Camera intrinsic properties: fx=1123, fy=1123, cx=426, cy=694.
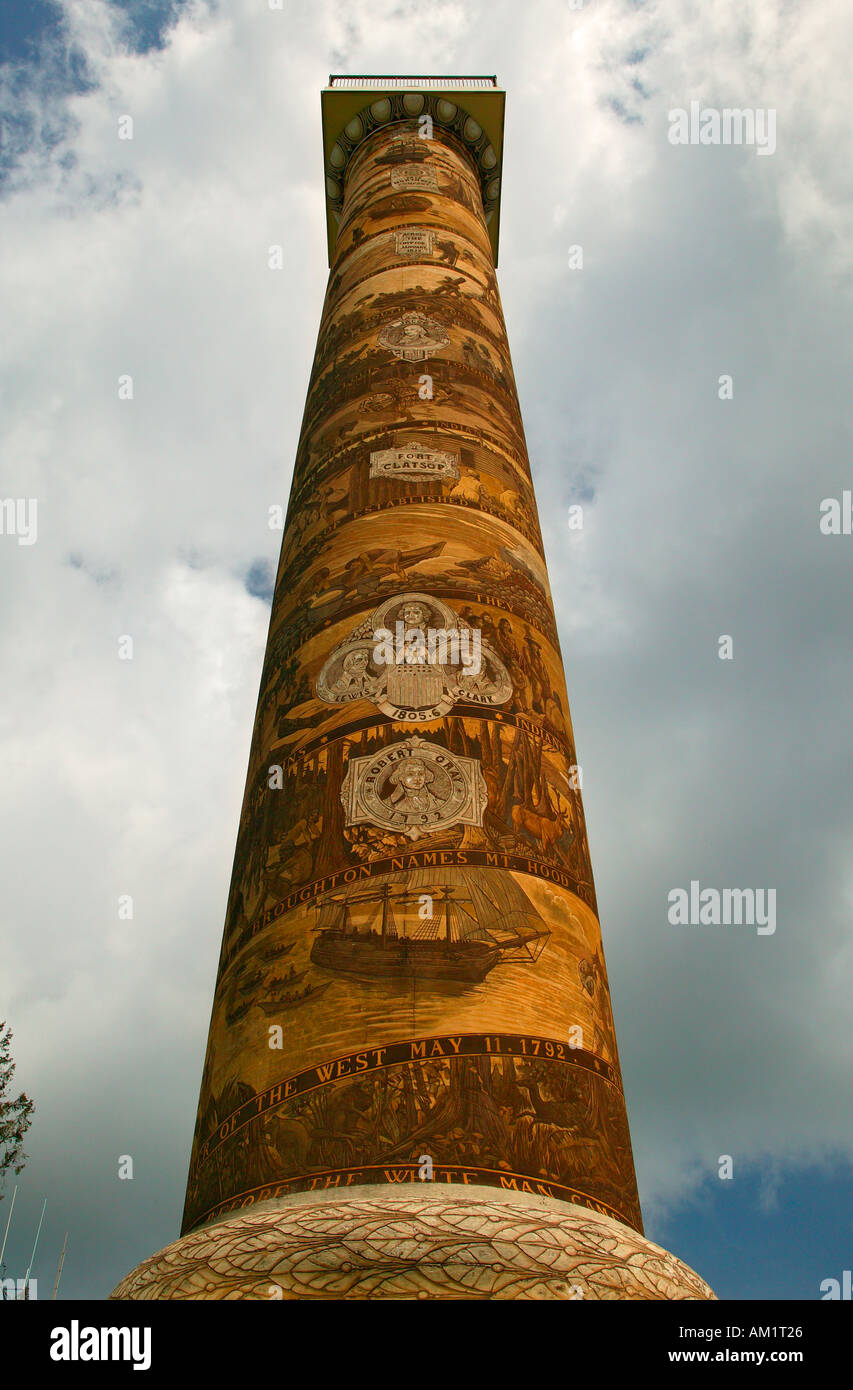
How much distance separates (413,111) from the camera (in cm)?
1048

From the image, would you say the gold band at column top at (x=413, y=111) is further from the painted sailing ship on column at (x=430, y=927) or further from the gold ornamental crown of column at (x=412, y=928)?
Result: the painted sailing ship on column at (x=430, y=927)

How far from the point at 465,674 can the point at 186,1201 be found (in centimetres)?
251

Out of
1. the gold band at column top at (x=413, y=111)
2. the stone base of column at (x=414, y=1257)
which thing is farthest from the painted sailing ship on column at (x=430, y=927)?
the gold band at column top at (x=413, y=111)

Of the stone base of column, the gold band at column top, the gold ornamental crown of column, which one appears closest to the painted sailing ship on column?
the gold ornamental crown of column

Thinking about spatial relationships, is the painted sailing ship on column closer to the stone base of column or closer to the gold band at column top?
the stone base of column

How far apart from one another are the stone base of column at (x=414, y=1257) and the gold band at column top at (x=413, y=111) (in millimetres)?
9892

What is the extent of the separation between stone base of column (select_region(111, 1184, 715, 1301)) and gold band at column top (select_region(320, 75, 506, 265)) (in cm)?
989

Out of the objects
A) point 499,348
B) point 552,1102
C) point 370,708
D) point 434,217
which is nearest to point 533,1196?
point 552,1102

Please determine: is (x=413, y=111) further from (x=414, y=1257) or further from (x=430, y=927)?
(x=414, y=1257)

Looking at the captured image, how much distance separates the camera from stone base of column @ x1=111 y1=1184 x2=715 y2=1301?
3127 mm

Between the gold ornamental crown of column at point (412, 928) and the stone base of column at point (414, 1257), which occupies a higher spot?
the gold ornamental crown of column at point (412, 928)

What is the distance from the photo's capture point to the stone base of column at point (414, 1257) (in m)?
3.13

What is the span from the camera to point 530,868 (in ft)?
15.2
